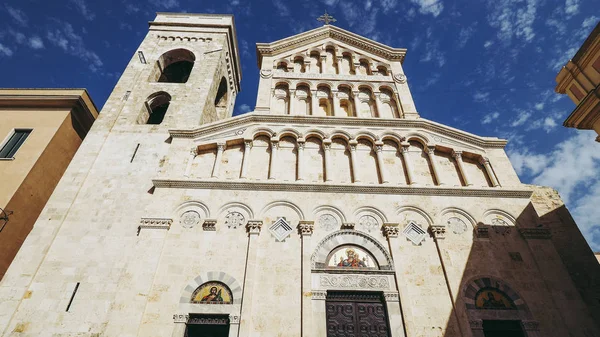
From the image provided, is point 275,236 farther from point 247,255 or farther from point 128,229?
point 128,229

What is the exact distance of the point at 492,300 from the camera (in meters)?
9.98

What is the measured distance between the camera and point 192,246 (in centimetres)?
1069

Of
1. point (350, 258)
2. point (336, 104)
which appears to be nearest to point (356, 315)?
point (350, 258)

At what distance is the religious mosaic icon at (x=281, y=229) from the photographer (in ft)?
36.2

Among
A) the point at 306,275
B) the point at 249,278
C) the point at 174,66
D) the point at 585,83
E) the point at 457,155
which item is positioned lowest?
the point at 249,278

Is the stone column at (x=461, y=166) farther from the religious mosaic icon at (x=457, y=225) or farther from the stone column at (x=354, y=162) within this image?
the stone column at (x=354, y=162)

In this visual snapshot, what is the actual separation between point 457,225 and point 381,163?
355 centimetres

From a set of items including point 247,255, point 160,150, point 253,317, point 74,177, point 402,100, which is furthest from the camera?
point 402,100

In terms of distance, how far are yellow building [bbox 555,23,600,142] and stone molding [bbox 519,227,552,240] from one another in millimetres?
3846

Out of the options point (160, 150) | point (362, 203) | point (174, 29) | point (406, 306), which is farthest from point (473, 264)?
point (174, 29)

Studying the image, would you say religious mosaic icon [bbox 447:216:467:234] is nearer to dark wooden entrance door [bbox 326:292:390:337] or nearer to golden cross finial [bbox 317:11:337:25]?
dark wooden entrance door [bbox 326:292:390:337]

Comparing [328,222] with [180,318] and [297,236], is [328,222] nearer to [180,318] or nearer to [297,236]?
[297,236]

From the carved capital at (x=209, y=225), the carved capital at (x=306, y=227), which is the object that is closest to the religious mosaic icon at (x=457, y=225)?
the carved capital at (x=306, y=227)

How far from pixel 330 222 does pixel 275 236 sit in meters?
1.96
